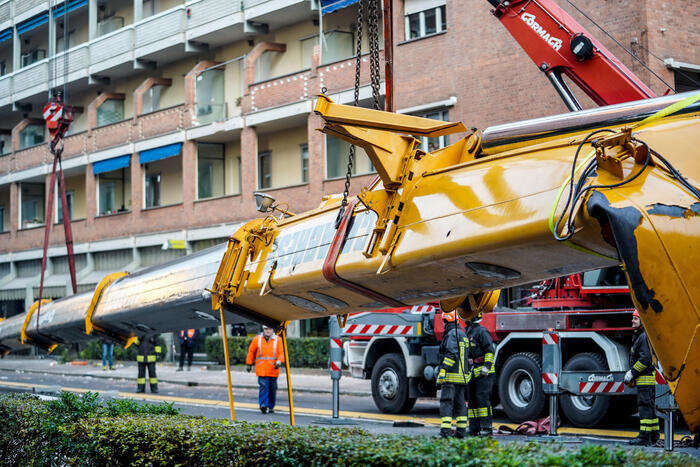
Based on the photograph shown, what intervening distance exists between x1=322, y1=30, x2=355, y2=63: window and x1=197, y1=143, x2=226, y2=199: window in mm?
6961

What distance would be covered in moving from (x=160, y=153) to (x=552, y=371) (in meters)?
24.3

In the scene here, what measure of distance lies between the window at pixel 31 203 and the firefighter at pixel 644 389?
3641 cm

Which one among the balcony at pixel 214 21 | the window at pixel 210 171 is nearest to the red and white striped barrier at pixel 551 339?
the balcony at pixel 214 21

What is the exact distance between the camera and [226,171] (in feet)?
110

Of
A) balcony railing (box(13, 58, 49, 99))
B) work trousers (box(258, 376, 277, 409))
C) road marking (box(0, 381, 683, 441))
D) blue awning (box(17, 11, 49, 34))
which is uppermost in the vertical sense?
blue awning (box(17, 11, 49, 34))

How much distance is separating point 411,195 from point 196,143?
28241mm

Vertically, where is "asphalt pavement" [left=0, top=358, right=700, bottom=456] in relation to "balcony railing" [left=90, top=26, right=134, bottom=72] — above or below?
below

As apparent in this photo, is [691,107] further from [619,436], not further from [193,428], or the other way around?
[619,436]

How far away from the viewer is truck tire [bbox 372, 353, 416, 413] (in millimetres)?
15523

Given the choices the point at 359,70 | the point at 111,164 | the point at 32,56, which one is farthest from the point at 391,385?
the point at 32,56

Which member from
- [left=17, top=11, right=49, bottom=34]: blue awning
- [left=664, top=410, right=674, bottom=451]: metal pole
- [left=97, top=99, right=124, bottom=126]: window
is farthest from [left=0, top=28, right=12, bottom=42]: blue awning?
[left=664, top=410, right=674, bottom=451]: metal pole

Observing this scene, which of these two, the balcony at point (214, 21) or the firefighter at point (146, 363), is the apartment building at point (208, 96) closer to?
the balcony at point (214, 21)

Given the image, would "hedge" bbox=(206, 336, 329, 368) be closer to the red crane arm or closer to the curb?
the curb

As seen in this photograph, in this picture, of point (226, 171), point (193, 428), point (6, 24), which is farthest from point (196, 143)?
point (193, 428)
